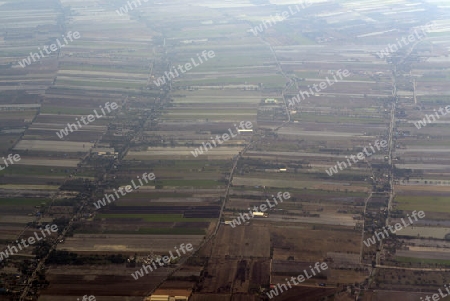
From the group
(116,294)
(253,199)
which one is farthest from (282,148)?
(116,294)

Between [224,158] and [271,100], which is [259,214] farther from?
[271,100]

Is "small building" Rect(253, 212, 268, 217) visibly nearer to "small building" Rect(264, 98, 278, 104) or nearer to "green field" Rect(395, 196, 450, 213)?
"green field" Rect(395, 196, 450, 213)

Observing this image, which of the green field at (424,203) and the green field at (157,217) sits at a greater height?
the green field at (424,203)

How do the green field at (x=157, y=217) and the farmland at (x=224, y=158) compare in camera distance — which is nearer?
the farmland at (x=224, y=158)

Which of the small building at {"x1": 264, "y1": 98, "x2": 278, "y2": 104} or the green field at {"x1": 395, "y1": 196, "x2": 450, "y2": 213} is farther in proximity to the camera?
the small building at {"x1": 264, "y1": 98, "x2": 278, "y2": 104}

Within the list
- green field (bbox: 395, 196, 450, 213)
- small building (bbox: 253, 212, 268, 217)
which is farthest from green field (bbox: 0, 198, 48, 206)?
green field (bbox: 395, 196, 450, 213)

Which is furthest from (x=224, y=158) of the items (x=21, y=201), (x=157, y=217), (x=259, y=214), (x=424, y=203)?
(x=21, y=201)

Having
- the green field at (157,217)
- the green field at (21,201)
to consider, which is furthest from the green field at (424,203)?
the green field at (21,201)

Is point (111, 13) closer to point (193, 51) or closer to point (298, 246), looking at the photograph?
point (193, 51)

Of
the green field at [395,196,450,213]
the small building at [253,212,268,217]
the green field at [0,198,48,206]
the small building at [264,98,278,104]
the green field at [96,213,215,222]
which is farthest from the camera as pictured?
the small building at [264,98,278,104]

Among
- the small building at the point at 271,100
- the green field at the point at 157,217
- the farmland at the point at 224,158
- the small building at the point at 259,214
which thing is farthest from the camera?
the small building at the point at 271,100

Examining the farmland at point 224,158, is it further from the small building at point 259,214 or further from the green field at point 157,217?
the small building at point 259,214

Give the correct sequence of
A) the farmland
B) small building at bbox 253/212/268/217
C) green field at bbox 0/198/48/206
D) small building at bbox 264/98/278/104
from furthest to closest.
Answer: small building at bbox 264/98/278/104, green field at bbox 0/198/48/206, small building at bbox 253/212/268/217, the farmland
